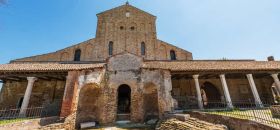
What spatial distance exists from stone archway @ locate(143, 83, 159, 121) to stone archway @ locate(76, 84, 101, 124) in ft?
13.0

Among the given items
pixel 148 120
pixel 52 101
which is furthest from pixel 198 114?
pixel 52 101

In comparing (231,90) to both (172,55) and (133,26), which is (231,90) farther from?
(133,26)

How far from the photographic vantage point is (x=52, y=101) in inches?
601

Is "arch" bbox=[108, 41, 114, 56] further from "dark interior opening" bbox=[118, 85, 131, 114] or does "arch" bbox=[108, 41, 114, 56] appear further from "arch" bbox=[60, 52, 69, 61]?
"dark interior opening" bbox=[118, 85, 131, 114]

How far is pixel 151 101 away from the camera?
13133 mm

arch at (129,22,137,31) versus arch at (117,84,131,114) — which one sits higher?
arch at (129,22,137,31)

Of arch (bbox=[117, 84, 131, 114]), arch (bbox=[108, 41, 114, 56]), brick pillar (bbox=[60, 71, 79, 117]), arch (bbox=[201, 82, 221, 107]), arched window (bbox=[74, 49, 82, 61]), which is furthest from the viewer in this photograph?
arch (bbox=[108, 41, 114, 56])

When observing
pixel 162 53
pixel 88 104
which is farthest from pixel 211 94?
pixel 88 104

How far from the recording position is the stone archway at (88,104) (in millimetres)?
12127

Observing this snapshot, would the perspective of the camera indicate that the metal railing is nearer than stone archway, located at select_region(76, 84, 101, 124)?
Yes

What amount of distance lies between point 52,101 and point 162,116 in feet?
36.8

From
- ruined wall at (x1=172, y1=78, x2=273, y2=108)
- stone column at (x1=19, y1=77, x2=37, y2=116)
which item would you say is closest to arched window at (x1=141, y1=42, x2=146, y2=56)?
ruined wall at (x1=172, y1=78, x2=273, y2=108)

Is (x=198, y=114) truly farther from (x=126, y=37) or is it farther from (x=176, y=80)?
(x=126, y=37)

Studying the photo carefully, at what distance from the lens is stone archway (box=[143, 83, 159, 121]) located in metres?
12.6
